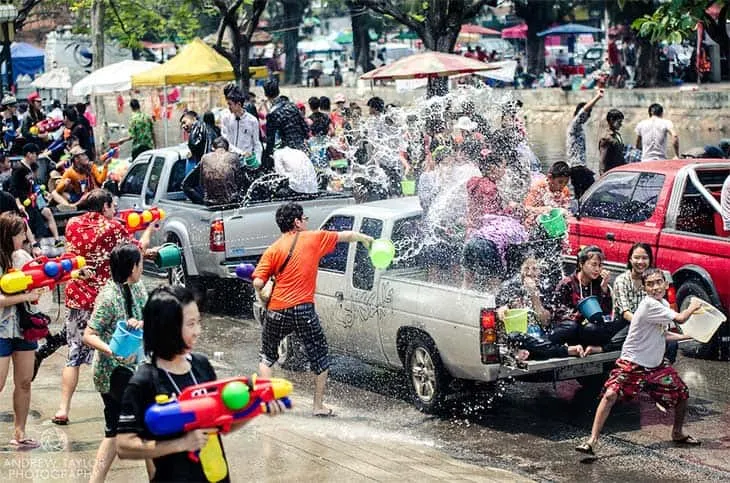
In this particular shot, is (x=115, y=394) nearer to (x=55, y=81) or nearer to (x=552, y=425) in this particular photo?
(x=552, y=425)

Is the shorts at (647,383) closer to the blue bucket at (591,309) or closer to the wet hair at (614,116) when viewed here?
the blue bucket at (591,309)

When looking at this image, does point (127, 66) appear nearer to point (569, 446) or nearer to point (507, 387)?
point (507, 387)

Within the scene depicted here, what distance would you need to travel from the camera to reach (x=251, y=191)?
46.7ft

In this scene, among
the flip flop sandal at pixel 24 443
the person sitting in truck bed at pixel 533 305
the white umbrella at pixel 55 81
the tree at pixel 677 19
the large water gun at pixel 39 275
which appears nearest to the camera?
the large water gun at pixel 39 275

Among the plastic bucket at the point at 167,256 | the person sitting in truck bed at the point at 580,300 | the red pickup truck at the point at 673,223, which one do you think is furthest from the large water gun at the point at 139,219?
the red pickup truck at the point at 673,223

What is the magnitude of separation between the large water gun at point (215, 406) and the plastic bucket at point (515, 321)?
483 cm

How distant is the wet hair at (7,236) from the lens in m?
8.54

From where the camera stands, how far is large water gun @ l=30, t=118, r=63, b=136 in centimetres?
2516

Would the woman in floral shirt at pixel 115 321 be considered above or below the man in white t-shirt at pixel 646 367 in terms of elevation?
above

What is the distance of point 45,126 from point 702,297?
57.9ft

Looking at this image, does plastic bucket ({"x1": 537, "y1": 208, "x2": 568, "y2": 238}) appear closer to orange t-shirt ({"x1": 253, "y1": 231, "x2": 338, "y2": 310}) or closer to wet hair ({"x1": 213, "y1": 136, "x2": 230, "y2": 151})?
orange t-shirt ({"x1": 253, "y1": 231, "x2": 338, "y2": 310})

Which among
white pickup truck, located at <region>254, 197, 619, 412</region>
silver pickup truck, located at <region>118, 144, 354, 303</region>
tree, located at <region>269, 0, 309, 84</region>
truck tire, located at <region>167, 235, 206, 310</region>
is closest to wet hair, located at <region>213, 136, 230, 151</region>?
silver pickup truck, located at <region>118, 144, 354, 303</region>

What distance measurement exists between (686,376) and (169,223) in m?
6.49

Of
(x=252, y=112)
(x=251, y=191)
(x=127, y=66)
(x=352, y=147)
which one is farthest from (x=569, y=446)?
(x=127, y=66)
